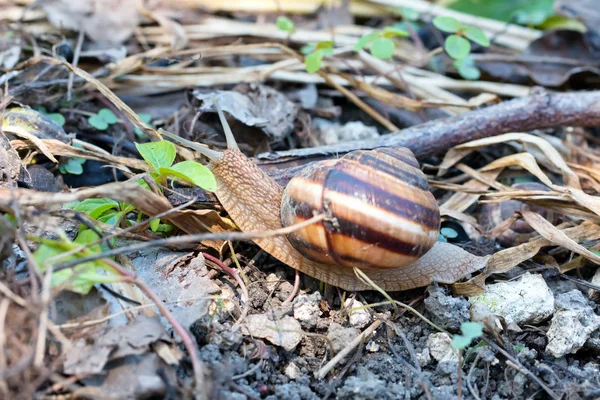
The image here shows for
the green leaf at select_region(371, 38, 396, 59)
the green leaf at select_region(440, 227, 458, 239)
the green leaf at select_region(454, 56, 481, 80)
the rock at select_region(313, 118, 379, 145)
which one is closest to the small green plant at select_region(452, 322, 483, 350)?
the green leaf at select_region(440, 227, 458, 239)

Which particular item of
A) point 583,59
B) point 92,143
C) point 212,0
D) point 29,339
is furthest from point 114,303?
point 583,59

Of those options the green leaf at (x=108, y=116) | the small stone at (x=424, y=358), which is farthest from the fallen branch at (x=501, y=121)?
the green leaf at (x=108, y=116)

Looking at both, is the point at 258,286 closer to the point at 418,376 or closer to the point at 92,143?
the point at 418,376

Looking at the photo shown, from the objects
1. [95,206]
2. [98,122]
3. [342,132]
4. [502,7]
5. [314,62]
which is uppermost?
[502,7]

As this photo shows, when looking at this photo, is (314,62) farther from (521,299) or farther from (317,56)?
(521,299)

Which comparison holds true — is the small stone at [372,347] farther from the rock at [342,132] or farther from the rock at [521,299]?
the rock at [342,132]

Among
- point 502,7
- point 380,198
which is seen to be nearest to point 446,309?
point 380,198
